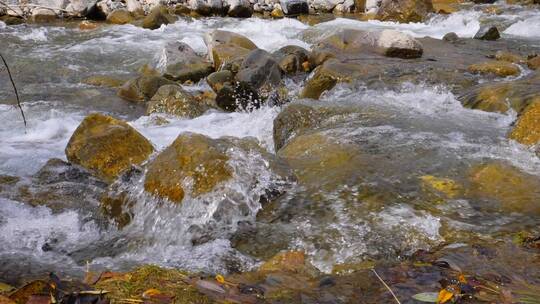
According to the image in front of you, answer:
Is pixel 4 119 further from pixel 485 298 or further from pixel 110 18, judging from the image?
pixel 110 18

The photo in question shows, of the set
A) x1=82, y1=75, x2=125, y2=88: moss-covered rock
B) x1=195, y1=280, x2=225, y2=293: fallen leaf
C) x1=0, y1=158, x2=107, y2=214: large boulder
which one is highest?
x1=195, y1=280, x2=225, y2=293: fallen leaf

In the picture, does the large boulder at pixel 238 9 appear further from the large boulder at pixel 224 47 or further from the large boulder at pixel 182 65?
the large boulder at pixel 182 65

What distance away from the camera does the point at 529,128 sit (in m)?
4.55

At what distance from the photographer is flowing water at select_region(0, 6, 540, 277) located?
122 inches

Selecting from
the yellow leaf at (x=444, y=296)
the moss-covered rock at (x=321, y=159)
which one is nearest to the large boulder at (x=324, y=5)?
the moss-covered rock at (x=321, y=159)

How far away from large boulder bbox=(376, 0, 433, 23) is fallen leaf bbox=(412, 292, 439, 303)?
14538mm

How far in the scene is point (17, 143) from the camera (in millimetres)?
5957

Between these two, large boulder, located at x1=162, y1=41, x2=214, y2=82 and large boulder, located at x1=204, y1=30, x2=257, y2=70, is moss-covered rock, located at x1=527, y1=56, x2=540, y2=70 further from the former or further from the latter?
large boulder, located at x1=162, y1=41, x2=214, y2=82

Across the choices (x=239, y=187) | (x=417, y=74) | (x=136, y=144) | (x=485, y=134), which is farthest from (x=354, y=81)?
(x=239, y=187)

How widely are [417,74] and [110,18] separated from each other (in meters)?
11.5

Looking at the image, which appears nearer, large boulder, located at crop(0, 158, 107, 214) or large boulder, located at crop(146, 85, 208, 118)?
large boulder, located at crop(0, 158, 107, 214)

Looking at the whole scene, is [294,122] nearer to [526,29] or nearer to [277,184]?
[277,184]

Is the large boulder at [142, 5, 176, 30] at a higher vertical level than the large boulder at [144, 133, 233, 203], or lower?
lower

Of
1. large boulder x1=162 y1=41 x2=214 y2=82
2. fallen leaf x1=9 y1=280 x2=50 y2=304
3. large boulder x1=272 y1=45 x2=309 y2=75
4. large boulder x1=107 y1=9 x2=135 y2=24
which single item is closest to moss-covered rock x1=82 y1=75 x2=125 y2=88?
large boulder x1=162 y1=41 x2=214 y2=82
